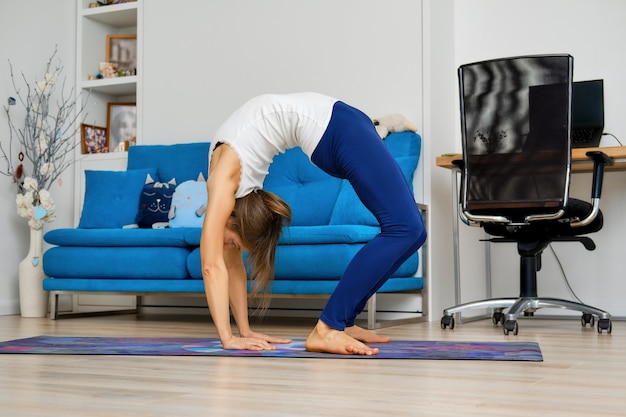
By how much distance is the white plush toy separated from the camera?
4164 mm

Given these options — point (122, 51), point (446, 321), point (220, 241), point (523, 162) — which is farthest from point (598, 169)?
point (122, 51)

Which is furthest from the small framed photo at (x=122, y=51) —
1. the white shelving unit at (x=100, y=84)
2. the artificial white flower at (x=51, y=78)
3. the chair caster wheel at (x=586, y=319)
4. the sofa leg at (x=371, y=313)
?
the chair caster wheel at (x=586, y=319)

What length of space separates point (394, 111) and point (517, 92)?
1092 millimetres

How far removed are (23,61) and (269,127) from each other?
3.05m

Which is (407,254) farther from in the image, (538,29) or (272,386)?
(538,29)

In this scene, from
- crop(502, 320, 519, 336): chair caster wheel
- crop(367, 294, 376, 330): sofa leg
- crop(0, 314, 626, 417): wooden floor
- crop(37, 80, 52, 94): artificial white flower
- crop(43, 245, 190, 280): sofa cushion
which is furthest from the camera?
crop(37, 80, 52, 94): artificial white flower

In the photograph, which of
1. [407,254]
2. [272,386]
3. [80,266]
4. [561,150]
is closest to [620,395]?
[272,386]

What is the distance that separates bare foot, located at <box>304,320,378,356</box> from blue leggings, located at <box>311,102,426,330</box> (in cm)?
3

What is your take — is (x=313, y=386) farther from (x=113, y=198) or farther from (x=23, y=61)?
(x=23, y=61)

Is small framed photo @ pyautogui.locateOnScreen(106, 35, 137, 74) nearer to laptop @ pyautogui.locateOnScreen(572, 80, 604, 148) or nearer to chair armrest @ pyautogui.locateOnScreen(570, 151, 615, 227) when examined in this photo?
laptop @ pyautogui.locateOnScreen(572, 80, 604, 148)

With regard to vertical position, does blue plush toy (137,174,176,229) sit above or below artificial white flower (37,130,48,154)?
below

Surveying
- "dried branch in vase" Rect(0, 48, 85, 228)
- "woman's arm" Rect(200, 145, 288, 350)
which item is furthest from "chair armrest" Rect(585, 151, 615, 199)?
"dried branch in vase" Rect(0, 48, 85, 228)

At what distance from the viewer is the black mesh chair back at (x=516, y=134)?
3.30 meters

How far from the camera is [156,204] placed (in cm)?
450
